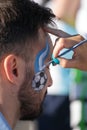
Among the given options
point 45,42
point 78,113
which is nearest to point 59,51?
point 45,42

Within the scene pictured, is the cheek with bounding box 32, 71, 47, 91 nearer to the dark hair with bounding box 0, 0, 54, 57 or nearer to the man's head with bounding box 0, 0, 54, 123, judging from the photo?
the man's head with bounding box 0, 0, 54, 123

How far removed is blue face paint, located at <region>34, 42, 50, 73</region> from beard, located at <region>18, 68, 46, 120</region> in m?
0.06

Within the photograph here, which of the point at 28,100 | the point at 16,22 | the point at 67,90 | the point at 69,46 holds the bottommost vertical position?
the point at 67,90

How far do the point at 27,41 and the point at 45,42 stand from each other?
0.11 metres

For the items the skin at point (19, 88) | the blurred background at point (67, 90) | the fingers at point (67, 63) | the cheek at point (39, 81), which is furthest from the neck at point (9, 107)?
the blurred background at point (67, 90)

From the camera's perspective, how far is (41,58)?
2229 mm

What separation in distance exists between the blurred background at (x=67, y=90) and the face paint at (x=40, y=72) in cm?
121

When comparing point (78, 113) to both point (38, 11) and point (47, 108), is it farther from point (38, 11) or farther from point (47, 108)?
point (38, 11)

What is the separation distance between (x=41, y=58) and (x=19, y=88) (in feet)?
0.56

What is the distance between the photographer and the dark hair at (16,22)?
2117mm

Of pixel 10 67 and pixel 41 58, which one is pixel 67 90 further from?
pixel 10 67

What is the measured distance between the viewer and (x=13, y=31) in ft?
6.99

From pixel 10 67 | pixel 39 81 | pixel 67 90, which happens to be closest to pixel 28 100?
pixel 39 81

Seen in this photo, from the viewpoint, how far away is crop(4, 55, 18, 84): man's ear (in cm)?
210
